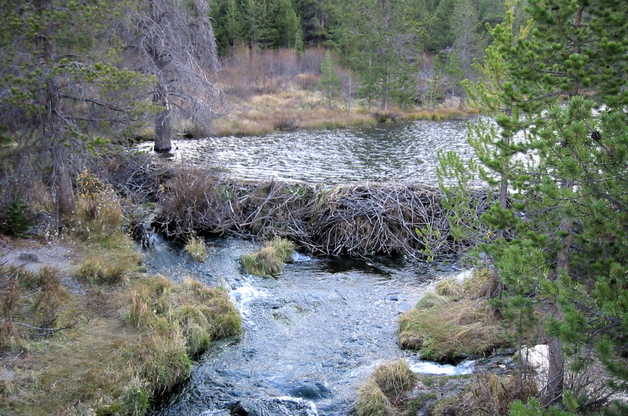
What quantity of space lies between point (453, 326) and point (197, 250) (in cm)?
625

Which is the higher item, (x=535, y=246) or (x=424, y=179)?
(x=535, y=246)

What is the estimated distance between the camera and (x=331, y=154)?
78.3 ft

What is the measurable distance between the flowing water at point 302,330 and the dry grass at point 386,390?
0.29 m

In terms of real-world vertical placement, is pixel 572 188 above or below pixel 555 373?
above

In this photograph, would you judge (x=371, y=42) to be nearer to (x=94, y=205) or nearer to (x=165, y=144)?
(x=165, y=144)

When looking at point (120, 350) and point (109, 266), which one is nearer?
point (120, 350)

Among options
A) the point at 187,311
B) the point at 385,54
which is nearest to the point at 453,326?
the point at 187,311

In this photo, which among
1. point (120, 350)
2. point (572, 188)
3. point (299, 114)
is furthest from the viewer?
point (299, 114)

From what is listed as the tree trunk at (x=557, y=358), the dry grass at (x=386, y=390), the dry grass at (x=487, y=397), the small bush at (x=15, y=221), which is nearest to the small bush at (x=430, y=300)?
the dry grass at (x=386, y=390)

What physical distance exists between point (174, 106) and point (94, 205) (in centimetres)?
801

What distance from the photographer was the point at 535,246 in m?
4.98

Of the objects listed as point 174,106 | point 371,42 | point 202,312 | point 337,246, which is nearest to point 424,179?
point 337,246

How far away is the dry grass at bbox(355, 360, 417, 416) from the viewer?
21.5ft

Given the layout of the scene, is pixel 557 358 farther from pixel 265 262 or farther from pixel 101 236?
pixel 101 236
